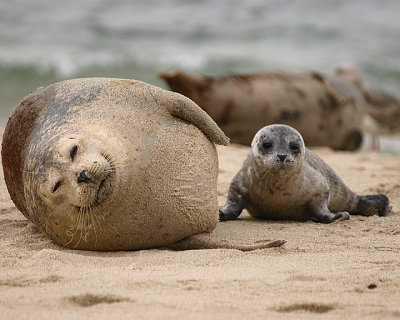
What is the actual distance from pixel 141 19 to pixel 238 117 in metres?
10.8

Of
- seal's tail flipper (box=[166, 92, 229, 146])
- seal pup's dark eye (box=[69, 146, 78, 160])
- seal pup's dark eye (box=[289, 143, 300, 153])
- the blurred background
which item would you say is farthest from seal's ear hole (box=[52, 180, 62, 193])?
the blurred background

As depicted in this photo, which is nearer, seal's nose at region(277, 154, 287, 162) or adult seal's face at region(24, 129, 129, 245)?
adult seal's face at region(24, 129, 129, 245)

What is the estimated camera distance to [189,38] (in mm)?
17703

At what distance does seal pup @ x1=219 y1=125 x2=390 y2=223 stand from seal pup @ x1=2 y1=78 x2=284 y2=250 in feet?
2.16

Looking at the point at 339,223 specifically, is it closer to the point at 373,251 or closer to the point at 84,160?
the point at 373,251

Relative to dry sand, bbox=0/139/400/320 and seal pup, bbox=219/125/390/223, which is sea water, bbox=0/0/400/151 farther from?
dry sand, bbox=0/139/400/320

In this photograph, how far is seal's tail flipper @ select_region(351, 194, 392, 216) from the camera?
518 centimetres

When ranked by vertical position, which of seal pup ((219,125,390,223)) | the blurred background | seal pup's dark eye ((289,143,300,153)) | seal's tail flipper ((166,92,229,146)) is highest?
the blurred background

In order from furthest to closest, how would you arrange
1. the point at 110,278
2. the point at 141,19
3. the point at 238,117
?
the point at 141,19 → the point at 238,117 → the point at 110,278

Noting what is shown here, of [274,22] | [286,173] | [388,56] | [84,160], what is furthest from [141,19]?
[84,160]

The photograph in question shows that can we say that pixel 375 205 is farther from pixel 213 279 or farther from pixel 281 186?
pixel 213 279

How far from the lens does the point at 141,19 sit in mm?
18938

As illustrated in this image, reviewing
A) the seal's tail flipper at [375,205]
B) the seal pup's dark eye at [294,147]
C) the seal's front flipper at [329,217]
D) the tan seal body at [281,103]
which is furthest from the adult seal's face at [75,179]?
the tan seal body at [281,103]

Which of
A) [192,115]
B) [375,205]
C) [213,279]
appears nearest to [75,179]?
[213,279]
